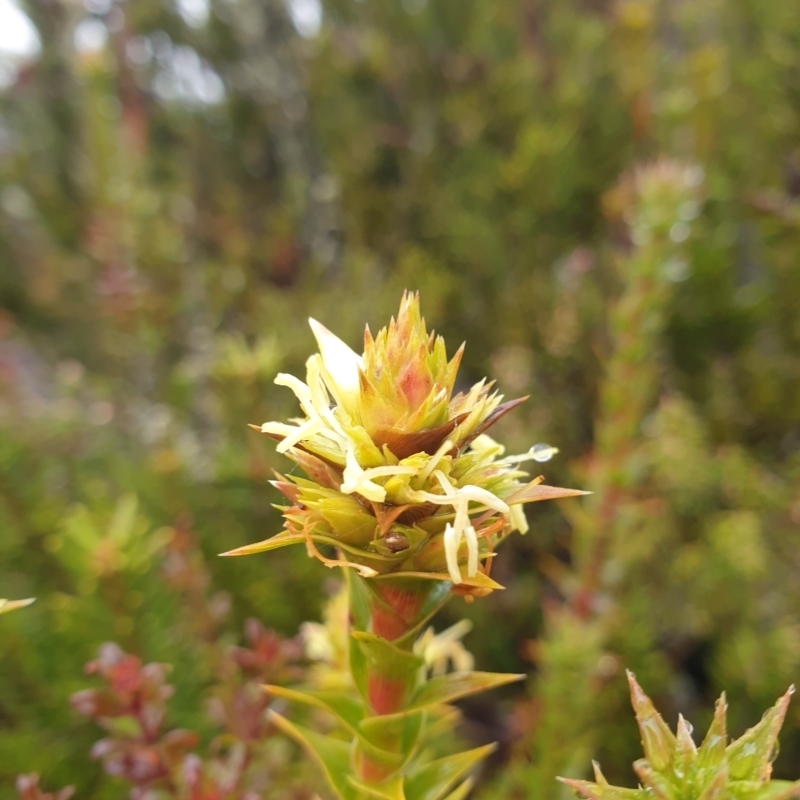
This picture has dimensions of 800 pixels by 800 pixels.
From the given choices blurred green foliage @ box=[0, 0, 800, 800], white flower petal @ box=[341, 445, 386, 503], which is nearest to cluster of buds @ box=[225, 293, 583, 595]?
white flower petal @ box=[341, 445, 386, 503]

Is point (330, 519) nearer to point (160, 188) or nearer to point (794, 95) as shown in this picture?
point (794, 95)

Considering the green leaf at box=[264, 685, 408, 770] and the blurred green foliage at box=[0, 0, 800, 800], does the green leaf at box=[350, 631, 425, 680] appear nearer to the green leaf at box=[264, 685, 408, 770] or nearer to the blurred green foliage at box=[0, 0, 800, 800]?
the green leaf at box=[264, 685, 408, 770]

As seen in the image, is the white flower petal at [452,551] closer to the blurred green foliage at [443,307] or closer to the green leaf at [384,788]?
the green leaf at [384,788]

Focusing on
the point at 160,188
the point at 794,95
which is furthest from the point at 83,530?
the point at 160,188

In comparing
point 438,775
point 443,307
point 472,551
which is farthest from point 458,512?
point 443,307

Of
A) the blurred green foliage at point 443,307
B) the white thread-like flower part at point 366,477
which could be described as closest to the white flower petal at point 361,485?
the white thread-like flower part at point 366,477
